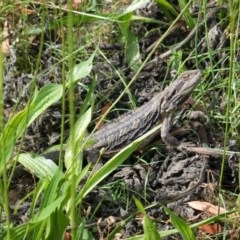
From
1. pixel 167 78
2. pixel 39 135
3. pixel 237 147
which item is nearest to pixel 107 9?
pixel 167 78

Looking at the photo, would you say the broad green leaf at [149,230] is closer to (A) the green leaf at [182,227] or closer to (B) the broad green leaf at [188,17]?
(A) the green leaf at [182,227]

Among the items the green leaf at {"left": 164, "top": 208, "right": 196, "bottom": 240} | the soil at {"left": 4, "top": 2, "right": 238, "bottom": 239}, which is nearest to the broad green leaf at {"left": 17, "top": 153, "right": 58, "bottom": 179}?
the soil at {"left": 4, "top": 2, "right": 238, "bottom": 239}

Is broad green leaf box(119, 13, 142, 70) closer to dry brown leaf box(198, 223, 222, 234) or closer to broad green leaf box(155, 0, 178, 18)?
broad green leaf box(155, 0, 178, 18)

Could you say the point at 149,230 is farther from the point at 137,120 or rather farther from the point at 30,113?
the point at 137,120

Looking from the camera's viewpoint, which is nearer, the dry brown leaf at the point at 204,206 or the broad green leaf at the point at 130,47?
the dry brown leaf at the point at 204,206

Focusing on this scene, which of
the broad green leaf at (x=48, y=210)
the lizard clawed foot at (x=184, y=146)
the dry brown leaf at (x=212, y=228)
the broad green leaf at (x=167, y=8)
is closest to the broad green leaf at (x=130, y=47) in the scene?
the broad green leaf at (x=167, y=8)

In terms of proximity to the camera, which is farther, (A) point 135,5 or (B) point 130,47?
(B) point 130,47

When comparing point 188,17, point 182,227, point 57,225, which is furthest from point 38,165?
point 188,17

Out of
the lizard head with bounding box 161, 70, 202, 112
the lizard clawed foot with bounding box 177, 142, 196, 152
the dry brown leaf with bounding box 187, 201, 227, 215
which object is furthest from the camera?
the lizard head with bounding box 161, 70, 202, 112

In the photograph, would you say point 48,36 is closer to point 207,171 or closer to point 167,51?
point 167,51
